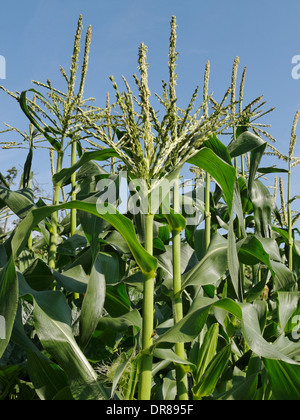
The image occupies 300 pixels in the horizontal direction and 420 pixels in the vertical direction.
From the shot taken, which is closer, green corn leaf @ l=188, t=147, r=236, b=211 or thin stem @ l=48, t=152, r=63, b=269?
green corn leaf @ l=188, t=147, r=236, b=211

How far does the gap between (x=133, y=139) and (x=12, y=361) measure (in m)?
1.26

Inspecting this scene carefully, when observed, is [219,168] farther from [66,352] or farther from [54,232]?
[54,232]

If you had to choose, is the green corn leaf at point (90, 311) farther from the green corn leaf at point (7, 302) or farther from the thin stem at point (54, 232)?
the thin stem at point (54, 232)

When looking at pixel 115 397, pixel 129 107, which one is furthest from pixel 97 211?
pixel 115 397

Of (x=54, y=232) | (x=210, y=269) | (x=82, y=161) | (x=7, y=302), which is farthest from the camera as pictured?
(x=54, y=232)

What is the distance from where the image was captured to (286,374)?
1553 millimetres

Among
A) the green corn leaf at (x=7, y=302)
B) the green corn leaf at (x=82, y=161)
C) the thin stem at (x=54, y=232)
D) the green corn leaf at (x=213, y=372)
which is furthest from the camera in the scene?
the thin stem at (x=54, y=232)

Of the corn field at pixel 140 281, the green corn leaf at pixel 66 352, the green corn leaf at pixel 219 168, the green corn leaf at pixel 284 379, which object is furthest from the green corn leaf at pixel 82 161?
the green corn leaf at pixel 284 379

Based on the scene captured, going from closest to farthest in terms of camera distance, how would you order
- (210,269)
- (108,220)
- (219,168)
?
(108,220) < (219,168) < (210,269)

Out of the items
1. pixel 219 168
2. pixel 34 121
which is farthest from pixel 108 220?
pixel 34 121

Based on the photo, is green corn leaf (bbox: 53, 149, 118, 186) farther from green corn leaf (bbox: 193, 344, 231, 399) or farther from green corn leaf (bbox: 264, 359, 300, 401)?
Result: green corn leaf (bbox: 264, 359, 300, 401)

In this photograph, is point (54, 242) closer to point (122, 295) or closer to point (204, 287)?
point (122, 295)

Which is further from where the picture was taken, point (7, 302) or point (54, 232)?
point (54, 232)

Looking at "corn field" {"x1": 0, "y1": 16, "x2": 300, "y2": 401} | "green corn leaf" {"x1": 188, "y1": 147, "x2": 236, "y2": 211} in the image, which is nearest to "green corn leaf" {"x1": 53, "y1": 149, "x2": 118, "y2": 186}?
"corn field" {"x1": 0, "y1": 16, "x2": 300, "y2": 401}
